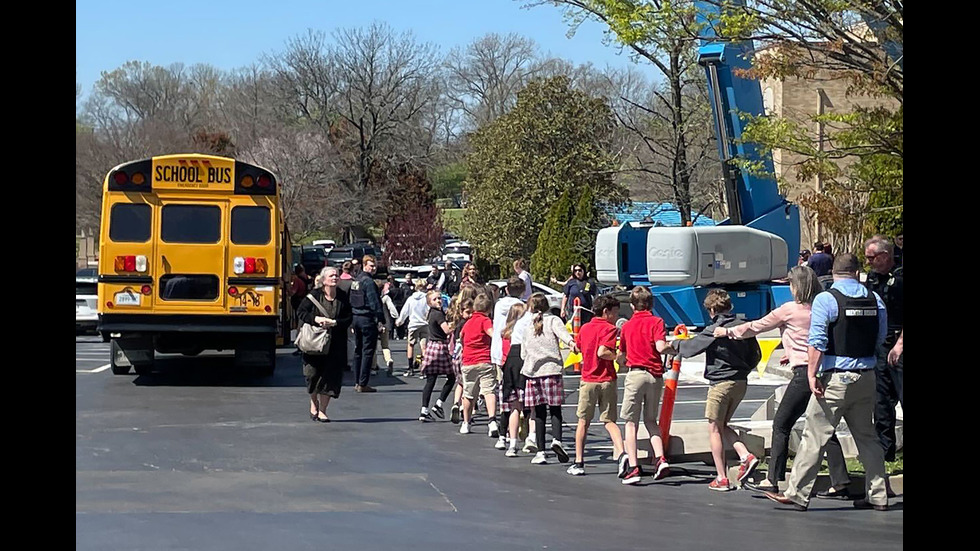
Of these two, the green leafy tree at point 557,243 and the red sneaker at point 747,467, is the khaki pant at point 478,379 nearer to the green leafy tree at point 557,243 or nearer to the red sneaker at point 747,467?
the red sneaker at point 747,467

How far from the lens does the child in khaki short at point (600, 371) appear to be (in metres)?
11.1

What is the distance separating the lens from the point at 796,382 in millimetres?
9602

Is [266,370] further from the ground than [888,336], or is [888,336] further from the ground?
[888,336]

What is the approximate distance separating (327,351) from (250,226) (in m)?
4.71

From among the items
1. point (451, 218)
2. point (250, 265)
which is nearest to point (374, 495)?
point (250, 265)

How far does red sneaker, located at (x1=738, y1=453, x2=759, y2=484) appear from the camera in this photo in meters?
10.2

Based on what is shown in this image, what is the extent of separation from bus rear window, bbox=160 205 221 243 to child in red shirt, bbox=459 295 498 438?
6035mm

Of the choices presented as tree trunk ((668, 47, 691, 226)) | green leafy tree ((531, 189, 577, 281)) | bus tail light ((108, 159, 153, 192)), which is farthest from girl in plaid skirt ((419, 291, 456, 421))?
green leafy tree ((531, 189, 577, 281))

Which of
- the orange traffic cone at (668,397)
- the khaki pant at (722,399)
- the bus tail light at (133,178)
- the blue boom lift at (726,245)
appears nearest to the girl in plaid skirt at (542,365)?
the orange traffic cone at (668,397)

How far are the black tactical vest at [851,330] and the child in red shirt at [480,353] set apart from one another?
4932 millimetres

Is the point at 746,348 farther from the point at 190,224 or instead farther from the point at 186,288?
the point at 190,224

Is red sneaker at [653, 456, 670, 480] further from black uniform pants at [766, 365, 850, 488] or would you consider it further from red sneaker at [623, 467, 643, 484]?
black uniform pants at [766, 365, 850, 488]
